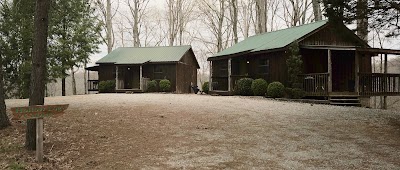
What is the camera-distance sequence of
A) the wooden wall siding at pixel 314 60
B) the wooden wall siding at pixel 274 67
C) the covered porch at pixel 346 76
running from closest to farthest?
the covered porch at pixel 346 76, the wooden wall siding at pixel 274 67, the wooden wall siding at pixel 314 60

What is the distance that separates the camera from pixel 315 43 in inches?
728

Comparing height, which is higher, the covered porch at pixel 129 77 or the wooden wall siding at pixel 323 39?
the wooden wall siding at pixel 323 39

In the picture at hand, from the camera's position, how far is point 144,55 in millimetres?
30500

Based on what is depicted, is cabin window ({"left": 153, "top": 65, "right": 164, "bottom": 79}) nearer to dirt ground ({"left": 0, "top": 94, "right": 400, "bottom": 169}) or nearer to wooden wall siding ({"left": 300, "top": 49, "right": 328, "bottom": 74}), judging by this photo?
wooden wall siding ({"left": 300, "top": 49, "right": 328, "bottom": 74})

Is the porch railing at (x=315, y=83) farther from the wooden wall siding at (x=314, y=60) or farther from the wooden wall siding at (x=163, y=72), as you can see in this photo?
the wooden wall siding at (x=163, y=72)

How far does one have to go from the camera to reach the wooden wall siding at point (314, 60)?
731 inches

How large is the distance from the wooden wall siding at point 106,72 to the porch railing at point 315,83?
19214 mm

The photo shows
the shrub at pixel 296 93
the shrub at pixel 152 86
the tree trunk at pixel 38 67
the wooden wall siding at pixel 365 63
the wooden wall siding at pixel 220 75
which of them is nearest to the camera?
the tree trunk at pixel 38 67

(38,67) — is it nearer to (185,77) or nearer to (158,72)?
(158,72)

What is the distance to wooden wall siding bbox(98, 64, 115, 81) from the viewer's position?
29500 millimetres

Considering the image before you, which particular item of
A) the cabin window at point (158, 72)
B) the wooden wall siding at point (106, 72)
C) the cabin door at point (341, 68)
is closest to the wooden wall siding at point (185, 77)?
the cabin window at point (158, 72)

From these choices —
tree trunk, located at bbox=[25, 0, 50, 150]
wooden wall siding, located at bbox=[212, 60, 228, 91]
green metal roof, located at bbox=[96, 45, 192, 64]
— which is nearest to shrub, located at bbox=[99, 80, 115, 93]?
green metal roof, located at bbox=[96, 45, 192, 64]

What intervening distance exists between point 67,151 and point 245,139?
429 centimetres

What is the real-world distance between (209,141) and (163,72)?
22188mm
